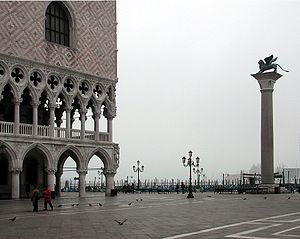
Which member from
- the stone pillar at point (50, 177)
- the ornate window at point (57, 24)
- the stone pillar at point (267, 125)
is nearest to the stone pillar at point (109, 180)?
the stone pillar at point (50, 177)

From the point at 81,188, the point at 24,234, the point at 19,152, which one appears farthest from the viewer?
the point at 81,188

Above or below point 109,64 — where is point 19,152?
below

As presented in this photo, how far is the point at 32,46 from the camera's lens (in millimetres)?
31344

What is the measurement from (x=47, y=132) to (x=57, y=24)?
292 inches

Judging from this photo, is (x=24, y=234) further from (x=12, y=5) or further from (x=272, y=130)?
(x=272, y=130)

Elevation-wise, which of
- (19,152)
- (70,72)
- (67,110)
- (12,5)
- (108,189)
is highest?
(12,5)

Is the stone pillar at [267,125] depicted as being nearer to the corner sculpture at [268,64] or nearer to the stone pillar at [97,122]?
the corner sculpture at [268,64]

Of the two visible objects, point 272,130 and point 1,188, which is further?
point 272,130

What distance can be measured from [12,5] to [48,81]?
5129 mm

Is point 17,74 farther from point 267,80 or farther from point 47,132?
point 267,80

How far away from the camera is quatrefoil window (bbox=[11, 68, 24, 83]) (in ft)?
99.5

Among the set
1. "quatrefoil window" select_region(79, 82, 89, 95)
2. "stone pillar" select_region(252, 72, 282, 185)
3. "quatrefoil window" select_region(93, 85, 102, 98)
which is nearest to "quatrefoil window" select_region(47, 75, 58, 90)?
"quatrefoil window" select_region(79, 82, 89, 95)

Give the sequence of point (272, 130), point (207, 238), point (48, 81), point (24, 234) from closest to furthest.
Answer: point (207, 238)
point (24, 234)
point (48, 81)
point (272, 130)

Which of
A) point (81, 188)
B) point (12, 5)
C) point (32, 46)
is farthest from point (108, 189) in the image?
point (12, 5)
